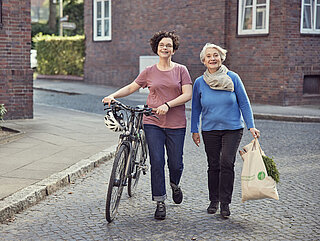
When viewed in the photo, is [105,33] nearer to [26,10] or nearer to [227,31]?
[227,31]

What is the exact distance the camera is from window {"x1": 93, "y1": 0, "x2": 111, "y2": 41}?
23438 mm

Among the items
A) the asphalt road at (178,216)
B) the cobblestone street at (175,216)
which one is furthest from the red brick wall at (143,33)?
the cobblestone street at (175,216)

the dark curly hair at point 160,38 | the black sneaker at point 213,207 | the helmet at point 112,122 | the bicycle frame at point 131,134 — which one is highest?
the dark curly hair at point 160,38

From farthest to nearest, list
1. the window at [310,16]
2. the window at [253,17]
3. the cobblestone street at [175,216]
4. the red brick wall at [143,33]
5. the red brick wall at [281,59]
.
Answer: the red brick wall at [143,33], the window at [253,17], the window at [310,16], the red brick wall at [281,59], the cobblestone street at [175,216]

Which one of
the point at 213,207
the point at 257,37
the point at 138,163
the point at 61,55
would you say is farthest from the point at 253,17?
the point at 213,207

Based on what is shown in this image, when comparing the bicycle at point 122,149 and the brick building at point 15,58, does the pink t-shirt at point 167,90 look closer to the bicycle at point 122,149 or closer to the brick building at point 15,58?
the bicycle at point 122,149

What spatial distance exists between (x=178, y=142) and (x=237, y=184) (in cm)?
163

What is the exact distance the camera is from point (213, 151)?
5.52 m

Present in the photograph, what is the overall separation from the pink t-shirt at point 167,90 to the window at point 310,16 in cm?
1229

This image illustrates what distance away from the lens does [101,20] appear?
23734 millimetres

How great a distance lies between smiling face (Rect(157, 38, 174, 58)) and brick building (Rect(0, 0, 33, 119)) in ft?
24.4

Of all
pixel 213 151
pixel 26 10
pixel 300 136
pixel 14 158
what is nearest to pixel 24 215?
pixel 213 151

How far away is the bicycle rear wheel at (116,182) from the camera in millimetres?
5086

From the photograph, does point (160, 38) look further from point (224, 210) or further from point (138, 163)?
point (224, 210)
